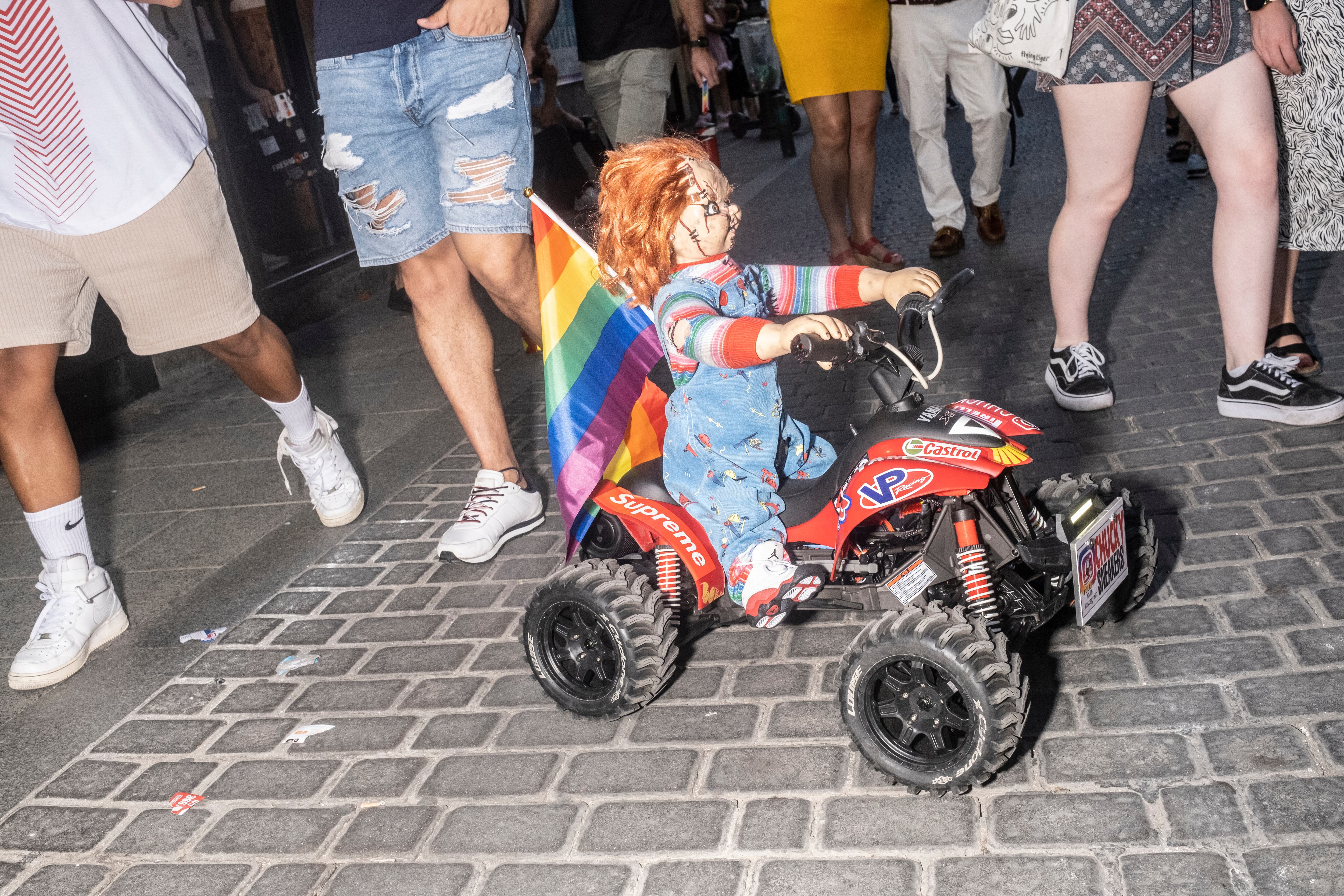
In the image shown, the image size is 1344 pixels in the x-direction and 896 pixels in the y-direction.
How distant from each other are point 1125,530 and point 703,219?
1.28 meters

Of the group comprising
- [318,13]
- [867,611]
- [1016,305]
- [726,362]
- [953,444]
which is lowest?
[1016,305]

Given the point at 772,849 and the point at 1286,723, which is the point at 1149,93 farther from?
the point at 772,849

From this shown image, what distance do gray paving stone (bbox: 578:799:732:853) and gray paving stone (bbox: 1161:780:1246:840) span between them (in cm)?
90

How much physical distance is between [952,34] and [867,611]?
5111 millimetres

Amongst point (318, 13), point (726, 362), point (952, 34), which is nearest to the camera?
point (726, 362)

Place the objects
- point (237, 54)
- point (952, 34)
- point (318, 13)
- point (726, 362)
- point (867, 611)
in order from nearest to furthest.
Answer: point (726, 362) < point (867, 611) < point (318, 13) < point (952, 34) < point (237, 54)

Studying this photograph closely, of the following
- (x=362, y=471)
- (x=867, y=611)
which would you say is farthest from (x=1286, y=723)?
(x=362, y=471)

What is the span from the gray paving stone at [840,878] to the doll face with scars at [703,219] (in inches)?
55.1

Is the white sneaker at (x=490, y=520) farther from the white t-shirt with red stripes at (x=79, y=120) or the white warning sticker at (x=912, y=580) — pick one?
the white warning sticker at (x=912, y=580)

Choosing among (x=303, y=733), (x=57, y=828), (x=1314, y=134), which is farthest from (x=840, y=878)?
(x=1314, y=134)

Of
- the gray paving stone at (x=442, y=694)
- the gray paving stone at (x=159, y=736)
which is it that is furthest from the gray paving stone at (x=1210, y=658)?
the gray paving stone at (x=159, y=736)

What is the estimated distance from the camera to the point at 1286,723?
8.44ft

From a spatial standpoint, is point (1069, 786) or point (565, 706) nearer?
point (1069, 786)

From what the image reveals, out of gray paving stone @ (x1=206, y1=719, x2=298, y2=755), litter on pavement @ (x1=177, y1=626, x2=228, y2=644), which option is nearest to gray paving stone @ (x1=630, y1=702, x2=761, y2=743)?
gray paving stone @ (x1=206, y1=719, x2=298, y2=755)
